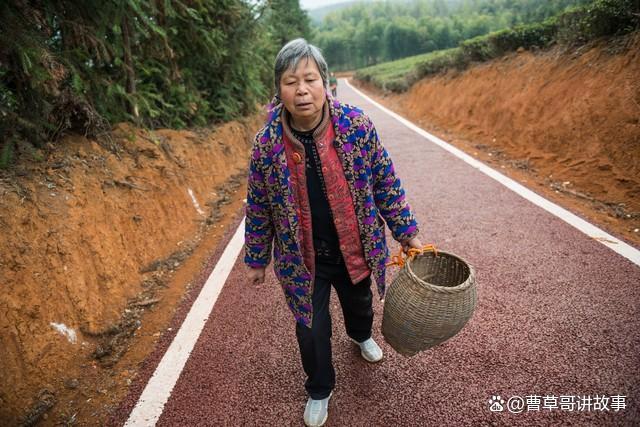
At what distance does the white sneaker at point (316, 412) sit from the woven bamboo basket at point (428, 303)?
56cm

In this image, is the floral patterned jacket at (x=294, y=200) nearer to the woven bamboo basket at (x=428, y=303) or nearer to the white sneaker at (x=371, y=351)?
the woven bamboo basket at (x=428, y=303)

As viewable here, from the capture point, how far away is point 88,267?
322 centimetres

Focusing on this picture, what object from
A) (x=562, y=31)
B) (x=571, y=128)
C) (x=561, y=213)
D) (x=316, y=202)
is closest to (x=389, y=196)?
(x=316, y=202)

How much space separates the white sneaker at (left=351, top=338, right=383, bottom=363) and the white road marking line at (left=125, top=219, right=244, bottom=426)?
130cm

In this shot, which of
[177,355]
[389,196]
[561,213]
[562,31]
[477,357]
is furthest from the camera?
[562,31]

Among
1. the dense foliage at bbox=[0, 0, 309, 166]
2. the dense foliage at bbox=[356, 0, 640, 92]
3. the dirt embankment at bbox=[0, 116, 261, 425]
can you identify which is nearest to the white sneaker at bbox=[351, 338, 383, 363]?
the dirt embankment at bbox=[0, 116, 261, 425]

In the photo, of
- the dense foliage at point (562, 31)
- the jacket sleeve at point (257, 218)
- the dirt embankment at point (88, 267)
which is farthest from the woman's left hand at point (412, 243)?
the dense foliage at point (562, 31)

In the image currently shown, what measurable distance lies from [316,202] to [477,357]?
5.26 feet

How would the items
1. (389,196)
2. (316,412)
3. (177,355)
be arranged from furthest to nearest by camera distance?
(177,355) < (316,412) < (389,196)

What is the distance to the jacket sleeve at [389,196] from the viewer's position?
1.99m

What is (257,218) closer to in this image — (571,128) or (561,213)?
(561,213)

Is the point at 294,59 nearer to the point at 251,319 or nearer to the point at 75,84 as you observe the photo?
the point at 251,319

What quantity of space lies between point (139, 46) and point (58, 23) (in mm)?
1436

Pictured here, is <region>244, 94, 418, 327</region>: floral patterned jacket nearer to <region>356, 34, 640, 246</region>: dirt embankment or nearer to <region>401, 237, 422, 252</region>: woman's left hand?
<region>401, 237, 422, 252</region>: woman's left hand
